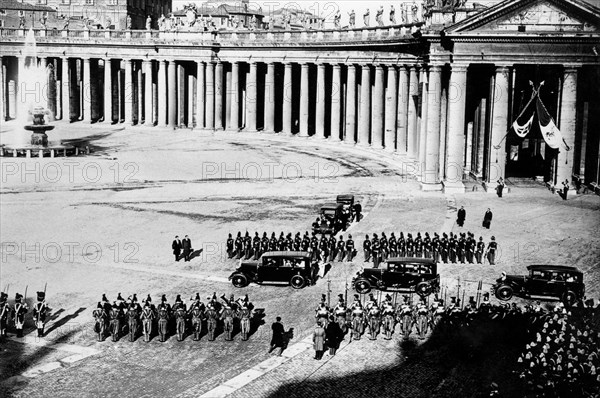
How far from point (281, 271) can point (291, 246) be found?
14.9 ft

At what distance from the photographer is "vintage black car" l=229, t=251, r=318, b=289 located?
128ft

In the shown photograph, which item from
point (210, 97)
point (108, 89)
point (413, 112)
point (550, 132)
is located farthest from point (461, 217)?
point (108, 89)

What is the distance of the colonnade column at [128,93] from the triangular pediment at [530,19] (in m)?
56.5

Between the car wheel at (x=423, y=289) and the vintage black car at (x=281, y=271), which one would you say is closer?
the car wheel at (x=423, y=289)

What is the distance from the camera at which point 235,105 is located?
102 m

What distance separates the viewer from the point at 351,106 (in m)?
89.7

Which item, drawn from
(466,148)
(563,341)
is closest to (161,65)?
(466,148)

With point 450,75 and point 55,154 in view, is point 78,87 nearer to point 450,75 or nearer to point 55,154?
point 55,154

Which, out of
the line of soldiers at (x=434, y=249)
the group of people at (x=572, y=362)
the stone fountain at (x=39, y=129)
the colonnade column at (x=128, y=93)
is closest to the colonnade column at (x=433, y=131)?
the line of soldiers at (x=434, y=249)

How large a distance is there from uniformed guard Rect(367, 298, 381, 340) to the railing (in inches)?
1913

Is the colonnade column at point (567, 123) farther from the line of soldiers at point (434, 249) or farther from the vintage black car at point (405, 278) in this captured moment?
the vintage black car at point (405, 278)

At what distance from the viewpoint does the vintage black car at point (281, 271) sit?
1531 inches

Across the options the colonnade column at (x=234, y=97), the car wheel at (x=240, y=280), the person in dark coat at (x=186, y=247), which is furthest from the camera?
the colonnade column at (x=234, y=97)

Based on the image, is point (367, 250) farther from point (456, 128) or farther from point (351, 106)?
point (351, 106)
